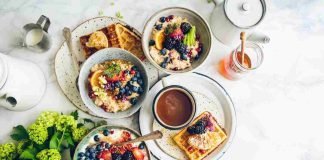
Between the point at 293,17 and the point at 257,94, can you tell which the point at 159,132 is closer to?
the point at 257,94

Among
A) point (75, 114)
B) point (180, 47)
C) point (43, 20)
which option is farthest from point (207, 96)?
point (43, 20)

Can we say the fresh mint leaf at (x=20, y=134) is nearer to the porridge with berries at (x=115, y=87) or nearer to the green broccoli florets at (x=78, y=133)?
the green broccoli florets at (x=78, y=133)

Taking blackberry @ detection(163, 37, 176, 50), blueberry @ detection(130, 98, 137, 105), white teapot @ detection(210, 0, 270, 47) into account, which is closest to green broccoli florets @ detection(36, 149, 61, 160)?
blueberry @ detection(130, 98, 137, 105)

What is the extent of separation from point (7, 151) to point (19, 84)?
30 cm

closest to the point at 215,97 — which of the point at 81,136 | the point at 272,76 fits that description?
the point at 272,76

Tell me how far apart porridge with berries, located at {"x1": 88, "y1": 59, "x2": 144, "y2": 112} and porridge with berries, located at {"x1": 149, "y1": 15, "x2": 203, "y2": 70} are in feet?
0.46

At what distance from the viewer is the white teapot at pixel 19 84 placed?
2004mm

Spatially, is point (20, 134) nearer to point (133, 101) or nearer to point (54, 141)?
point (54, 141)

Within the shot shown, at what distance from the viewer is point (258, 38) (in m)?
2.26

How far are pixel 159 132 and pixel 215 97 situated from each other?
1.28 ft

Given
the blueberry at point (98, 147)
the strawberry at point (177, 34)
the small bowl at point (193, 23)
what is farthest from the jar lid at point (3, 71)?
the strawberry at point (177, 34)

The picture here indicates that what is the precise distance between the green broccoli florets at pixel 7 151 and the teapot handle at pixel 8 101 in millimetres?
171

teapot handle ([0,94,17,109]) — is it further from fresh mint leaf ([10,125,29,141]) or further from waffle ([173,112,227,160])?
waffle ([173,112,227,160])

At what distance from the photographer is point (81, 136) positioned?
2176mm
